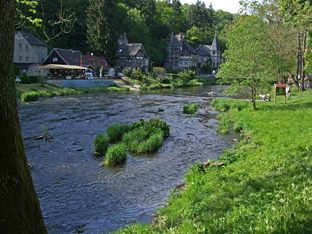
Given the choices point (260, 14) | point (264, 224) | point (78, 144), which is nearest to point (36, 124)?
point (78, 144)

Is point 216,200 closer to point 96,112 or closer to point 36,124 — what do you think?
point 36,124

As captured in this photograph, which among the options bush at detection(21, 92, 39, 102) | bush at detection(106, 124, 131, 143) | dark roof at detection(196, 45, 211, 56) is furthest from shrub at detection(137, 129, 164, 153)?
dark roof at detection(196, 45, 211, 56)

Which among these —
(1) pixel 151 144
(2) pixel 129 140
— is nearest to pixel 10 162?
(1) pixel 151 144

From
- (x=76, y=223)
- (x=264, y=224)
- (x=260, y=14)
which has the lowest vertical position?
(x=76, y=223)

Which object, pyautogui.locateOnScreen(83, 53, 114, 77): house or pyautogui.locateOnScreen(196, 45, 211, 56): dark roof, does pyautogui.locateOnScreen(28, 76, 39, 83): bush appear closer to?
pyautogui.locateOnScreen(83, 53, 114, 77): house

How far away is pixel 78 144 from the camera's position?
18109mm

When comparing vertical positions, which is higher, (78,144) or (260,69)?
(260,69)

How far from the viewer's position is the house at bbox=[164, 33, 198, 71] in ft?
375

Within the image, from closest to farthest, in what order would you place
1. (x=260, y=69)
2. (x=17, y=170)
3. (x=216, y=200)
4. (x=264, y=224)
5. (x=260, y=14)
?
(x=17, y=170) → (x=264, y=224) → (x=216, y=200) → (x=260, y=69) → (x=260, y=14)

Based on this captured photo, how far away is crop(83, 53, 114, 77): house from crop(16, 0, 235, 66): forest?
3126mm

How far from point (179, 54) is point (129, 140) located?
333 ft

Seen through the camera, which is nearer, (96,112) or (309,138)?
(309,138)

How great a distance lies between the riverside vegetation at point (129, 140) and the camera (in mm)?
14672

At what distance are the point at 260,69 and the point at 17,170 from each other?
25.3 metres
